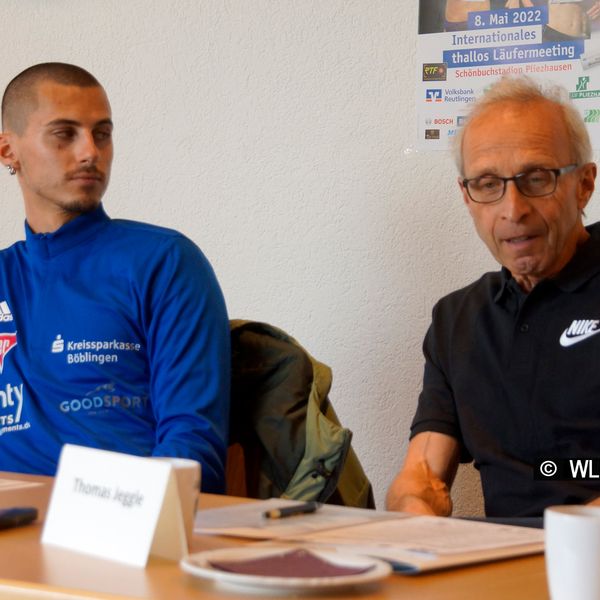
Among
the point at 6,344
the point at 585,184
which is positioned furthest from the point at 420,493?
the point at 6,344

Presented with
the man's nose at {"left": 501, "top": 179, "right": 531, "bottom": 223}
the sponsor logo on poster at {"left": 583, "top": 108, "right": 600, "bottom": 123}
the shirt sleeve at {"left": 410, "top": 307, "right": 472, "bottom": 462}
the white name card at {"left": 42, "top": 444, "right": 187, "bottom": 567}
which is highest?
the sponsor logo on poster at {"left": 583, "top": 108, "right": 600, "bottom": 123}

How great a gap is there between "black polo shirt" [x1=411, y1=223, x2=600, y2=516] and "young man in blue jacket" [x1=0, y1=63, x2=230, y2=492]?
413mm

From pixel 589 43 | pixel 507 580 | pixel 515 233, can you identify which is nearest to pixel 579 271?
pixel 515 233

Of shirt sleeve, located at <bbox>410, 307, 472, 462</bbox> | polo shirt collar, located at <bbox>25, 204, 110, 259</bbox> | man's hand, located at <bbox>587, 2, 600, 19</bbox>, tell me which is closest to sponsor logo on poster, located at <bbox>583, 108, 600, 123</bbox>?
man's hand, located at <bbox>587, 2, 600, 19</bbox>

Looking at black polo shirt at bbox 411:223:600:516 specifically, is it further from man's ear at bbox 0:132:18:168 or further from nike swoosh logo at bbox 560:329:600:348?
man's ear at bbox 0:132:18:168

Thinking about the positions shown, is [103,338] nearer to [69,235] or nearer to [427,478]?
[69,235]

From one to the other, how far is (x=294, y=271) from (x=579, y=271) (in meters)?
0.87

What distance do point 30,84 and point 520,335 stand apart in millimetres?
1169

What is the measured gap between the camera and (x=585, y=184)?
1.90 m

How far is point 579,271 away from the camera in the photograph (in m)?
1.82

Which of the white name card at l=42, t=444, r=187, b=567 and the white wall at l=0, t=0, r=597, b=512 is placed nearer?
the white name card at l=42, t=444, r=187, b=567

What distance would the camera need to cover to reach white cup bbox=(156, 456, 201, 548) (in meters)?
0.92

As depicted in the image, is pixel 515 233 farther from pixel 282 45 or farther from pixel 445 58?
pixel 282 45

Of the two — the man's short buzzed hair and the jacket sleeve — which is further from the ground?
the man's short buzzed hair
